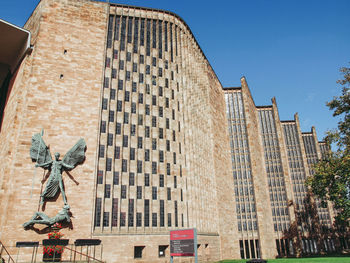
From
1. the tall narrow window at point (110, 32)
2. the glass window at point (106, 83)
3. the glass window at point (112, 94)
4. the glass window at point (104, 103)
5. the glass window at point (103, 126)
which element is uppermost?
the tall narrow window at point (110, 32)

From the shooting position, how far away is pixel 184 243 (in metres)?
17.3

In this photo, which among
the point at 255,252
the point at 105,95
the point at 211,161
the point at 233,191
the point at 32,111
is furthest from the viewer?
the point at 233,191

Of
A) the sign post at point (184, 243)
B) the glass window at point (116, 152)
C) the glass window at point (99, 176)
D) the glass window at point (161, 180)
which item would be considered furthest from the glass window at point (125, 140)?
the sign post at point (184, 243)

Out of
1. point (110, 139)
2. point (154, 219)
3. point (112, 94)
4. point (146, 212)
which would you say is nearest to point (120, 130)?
point (110, 139)

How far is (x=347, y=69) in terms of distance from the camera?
30047 millimetres

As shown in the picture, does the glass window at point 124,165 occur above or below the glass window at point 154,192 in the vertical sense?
above

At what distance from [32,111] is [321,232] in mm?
67527

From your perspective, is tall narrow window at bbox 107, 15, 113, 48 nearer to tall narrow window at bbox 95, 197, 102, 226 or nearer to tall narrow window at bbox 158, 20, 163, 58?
tall narrow window at bbox 158, 20, 163, 58

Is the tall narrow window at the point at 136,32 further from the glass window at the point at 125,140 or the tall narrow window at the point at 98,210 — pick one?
the tall narrow window at the point at 98,210

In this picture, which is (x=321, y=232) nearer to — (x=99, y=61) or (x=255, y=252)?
(x=255, y=252)

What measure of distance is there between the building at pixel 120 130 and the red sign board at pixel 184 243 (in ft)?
37.2

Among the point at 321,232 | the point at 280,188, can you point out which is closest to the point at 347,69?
the point at 280,188

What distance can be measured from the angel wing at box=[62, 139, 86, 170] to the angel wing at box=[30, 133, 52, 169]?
1.52m

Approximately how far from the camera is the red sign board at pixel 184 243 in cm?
1683
